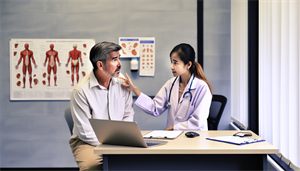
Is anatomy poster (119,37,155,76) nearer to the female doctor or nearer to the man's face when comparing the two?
the female doctor

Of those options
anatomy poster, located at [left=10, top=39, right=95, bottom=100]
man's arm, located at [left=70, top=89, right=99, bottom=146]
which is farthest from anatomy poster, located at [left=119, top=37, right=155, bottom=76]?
man's arm, located at [left=70, top=89, right=99, bottom=146]

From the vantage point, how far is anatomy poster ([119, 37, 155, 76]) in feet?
10.8

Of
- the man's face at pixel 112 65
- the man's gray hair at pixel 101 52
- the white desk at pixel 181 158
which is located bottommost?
the white desk at pixel 181 158

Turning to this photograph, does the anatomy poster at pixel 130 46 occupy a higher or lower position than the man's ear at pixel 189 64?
higher

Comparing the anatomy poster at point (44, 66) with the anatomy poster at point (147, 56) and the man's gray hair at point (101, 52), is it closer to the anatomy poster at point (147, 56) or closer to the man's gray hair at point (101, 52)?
the anatomy poster at point (147, 56)

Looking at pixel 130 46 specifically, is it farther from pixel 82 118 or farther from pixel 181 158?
pixel 181 158

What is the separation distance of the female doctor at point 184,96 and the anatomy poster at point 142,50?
1147mm

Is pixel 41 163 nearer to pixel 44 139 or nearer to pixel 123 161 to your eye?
pixel 44 139

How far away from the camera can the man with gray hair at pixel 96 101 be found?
1.67 meters

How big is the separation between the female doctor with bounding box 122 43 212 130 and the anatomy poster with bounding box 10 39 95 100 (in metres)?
1.61

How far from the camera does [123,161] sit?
50.2 inches

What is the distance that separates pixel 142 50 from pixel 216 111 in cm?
151

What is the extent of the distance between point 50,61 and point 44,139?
3.61 feet

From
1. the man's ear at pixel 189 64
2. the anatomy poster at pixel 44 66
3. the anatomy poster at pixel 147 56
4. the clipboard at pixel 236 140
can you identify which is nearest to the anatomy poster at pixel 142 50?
the anatomy poster at pixel 147 56
